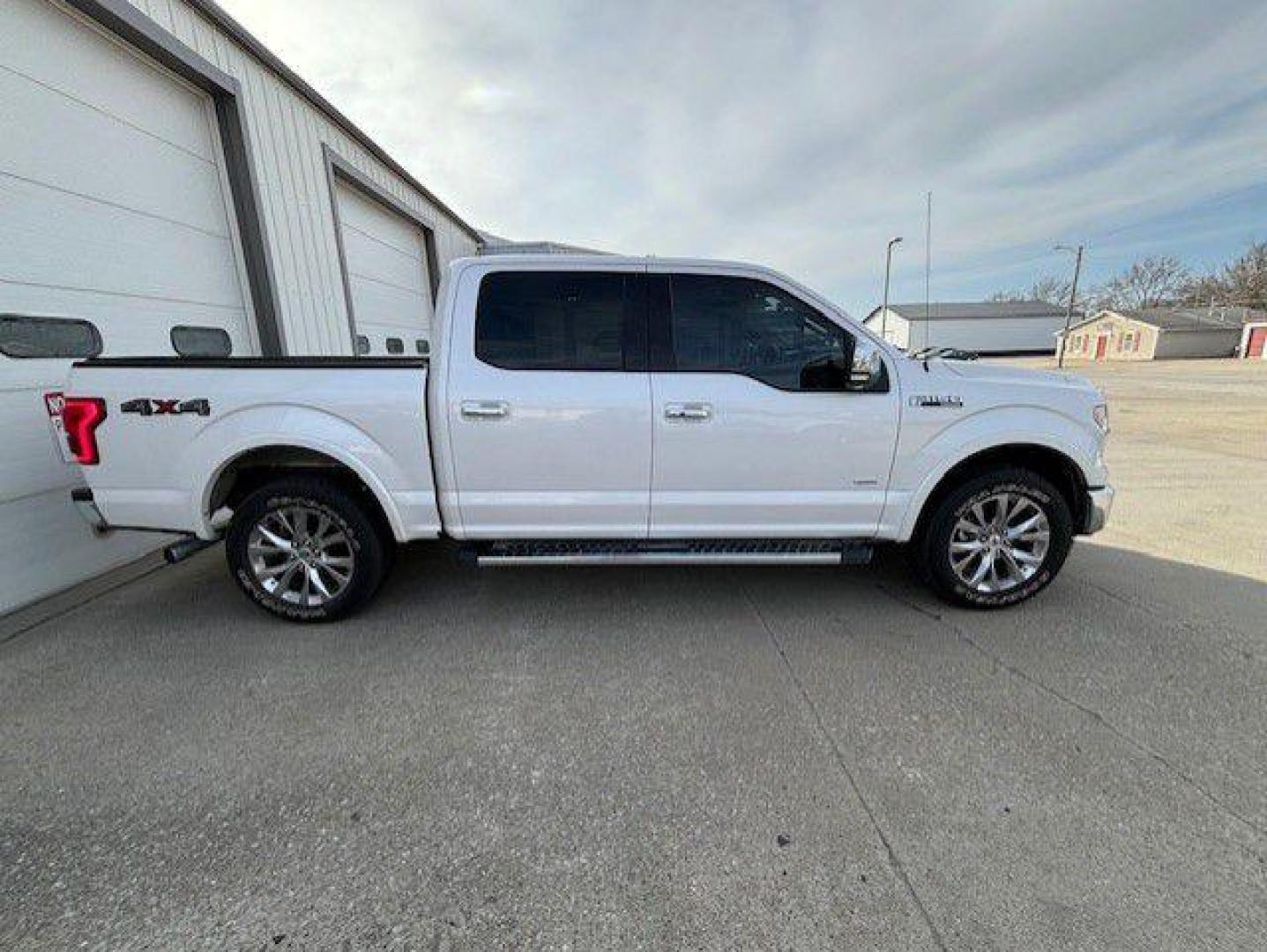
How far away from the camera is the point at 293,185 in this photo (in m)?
6.18

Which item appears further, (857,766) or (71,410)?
(71,410)

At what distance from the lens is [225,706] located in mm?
2666

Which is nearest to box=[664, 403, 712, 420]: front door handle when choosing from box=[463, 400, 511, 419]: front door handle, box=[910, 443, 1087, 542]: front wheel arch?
box=[463, 400, 511, 419]: front door handle

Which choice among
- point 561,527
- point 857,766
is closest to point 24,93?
point 561,527

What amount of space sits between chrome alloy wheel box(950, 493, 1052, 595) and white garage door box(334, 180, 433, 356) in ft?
20.7

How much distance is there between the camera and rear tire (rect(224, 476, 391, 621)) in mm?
3273

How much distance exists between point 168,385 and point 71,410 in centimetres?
52

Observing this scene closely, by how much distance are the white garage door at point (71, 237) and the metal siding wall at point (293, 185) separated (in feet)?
1.69

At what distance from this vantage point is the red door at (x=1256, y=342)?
43.6 metres

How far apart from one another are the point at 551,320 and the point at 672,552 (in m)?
1.50

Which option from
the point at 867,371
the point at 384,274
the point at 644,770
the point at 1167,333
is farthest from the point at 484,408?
the point at 1167,333

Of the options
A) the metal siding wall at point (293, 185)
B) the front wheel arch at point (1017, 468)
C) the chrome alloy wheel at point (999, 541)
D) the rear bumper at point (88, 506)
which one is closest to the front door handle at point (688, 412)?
the front wheel arch at point (1017, 468)

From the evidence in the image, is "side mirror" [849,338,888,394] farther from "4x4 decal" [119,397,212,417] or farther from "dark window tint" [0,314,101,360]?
"dark window tint" [0,314,101,360]

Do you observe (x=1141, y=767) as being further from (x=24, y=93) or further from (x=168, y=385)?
(x=24, y=93)
